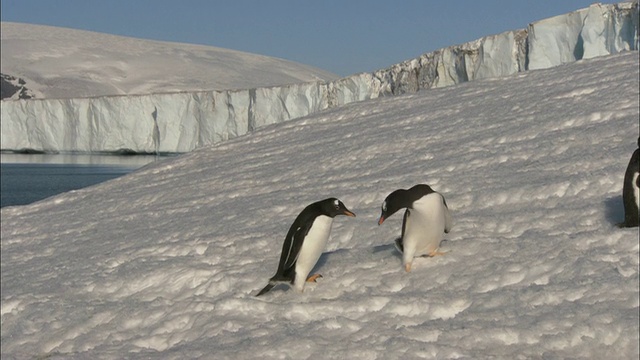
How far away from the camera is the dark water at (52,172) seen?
27922 millimetres

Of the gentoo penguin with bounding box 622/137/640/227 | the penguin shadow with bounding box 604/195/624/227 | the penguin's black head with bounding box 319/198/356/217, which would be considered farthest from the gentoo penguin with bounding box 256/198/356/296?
the penguin shadow with bounding box 604/195/624/227

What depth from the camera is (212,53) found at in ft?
368

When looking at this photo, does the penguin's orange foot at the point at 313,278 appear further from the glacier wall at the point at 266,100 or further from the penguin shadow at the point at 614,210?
the glacier wall at the point at 266,100

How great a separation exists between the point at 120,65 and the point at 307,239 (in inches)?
3613

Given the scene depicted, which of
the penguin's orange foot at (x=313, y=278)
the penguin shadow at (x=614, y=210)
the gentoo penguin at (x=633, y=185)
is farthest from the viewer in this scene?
the penguin shadow at (x=614, y=210)

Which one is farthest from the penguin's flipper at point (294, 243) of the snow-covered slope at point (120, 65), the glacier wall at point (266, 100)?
the snow-covered slope at point (120, 65)

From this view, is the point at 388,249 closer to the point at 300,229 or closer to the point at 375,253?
the point at 375,253

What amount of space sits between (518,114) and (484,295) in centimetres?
619

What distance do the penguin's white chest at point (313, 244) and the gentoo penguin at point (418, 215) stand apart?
378 millimetres

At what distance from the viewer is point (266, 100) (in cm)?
3625

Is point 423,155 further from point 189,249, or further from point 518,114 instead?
point 189,249

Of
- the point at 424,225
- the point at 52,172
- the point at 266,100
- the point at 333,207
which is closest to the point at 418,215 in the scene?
the point at 424,225

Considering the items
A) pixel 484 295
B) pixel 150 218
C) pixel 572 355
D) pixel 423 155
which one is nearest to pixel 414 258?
pixel 484 295

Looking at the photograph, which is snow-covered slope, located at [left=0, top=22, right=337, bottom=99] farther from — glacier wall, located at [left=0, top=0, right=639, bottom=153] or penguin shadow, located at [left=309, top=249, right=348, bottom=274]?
A: penguin shadow, located at [left=309, top=249, right=348, bottom=274]
